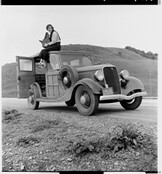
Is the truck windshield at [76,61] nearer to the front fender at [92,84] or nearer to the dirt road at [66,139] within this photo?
the front fender at [92,84]

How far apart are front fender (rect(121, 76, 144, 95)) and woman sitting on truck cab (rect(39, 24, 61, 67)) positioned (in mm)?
1088

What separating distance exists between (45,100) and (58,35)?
1.41 m

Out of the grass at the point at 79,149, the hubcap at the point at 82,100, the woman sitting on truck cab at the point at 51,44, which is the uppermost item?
the woman sitting on truck cab at the point at 51,44

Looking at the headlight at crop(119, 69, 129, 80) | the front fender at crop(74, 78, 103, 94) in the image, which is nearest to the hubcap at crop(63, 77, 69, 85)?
the front fender at crop(74, 78, 103, 94)

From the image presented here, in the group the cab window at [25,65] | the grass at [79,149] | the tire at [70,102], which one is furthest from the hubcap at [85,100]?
the cab window at [25,65]

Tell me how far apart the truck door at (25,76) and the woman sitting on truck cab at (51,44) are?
0.63 feet

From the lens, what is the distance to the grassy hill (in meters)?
2.63

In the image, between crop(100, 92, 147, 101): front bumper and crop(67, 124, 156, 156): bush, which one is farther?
crop(100, 92, 147, 101): front bumper

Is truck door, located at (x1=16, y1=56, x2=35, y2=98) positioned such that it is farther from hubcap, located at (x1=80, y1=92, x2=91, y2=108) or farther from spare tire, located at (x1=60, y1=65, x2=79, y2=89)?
hubcap, located at (x1=80, y1=92, x2=91, y2=108)

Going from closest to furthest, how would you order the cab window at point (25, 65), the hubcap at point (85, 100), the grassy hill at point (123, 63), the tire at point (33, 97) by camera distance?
the grassy hill at point (123, 63)
the hubcap at point (85, 100)
the cab window at point (25, 65)
the tire at point (33, 97)

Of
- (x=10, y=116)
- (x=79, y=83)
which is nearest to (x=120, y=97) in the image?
(x=79, y=83)

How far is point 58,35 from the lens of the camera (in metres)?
2.70

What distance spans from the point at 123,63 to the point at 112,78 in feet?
1.15

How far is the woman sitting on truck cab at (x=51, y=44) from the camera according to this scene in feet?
8.75
